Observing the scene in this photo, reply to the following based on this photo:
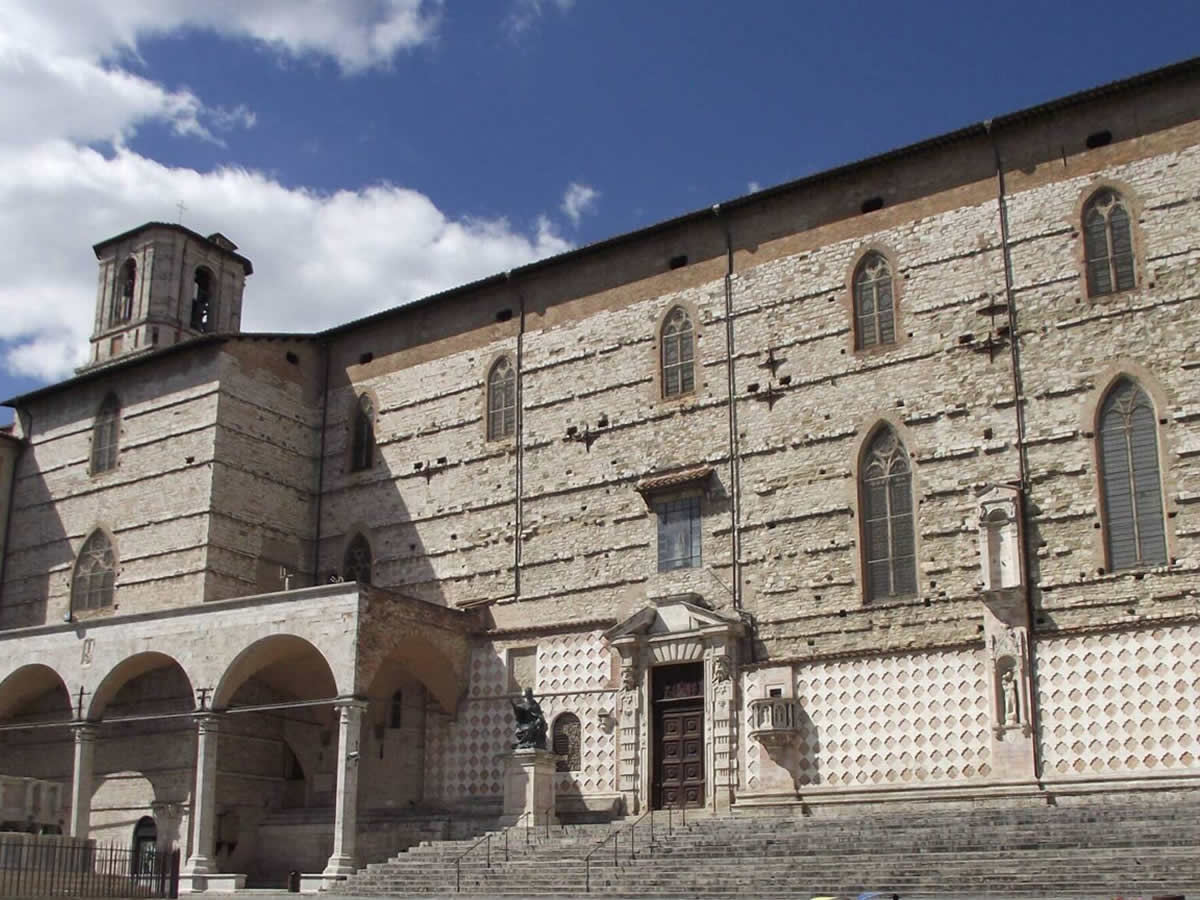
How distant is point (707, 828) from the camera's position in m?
22.6

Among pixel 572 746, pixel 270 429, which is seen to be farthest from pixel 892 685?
pixel 270 429

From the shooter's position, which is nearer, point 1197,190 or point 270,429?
point 1197,190

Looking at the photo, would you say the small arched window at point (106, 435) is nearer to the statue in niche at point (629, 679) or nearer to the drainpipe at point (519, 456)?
the drainpipe at point (519, 456)

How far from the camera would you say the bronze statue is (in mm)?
25672

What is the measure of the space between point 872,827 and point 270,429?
1646 cm

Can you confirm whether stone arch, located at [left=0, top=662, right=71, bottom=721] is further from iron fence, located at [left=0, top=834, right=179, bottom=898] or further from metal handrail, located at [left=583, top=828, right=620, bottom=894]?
metal handrail, located at [left=583, top=828, right=620, bottom=894]

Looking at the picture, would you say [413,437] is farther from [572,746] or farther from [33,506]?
Result: [33,506]

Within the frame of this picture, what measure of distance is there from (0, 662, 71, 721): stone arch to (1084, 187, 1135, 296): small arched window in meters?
21.0

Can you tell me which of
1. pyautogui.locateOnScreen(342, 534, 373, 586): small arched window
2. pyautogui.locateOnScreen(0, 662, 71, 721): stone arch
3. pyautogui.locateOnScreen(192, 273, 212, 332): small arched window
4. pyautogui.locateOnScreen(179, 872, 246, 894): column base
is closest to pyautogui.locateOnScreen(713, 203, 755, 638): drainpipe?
pyautogui.locateOnScreen(342, 534, 373, 586): small arched window

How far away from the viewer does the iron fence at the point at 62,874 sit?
66.9 feet

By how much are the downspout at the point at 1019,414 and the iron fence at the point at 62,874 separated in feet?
42.0

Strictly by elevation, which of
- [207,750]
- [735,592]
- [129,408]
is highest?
[129,408]

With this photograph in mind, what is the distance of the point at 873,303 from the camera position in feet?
83.2

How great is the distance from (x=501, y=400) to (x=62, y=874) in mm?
12577
